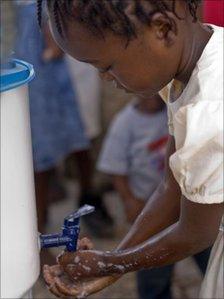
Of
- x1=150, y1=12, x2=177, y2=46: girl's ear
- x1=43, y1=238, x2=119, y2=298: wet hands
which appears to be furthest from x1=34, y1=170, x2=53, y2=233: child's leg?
x1=150, y1=12, x2=177, y2=46: girl's ear

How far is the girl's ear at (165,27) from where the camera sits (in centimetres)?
115

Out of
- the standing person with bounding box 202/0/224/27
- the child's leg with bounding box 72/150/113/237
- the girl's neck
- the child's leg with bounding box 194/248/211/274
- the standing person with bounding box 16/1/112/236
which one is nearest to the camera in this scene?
the girl's neck

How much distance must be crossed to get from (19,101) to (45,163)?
182 centimetres

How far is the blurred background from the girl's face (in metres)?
1.13

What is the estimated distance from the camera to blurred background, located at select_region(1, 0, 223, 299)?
270 centimetres

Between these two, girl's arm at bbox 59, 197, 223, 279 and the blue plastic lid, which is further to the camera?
girl's arm at bbox 59, 197, 223, 279

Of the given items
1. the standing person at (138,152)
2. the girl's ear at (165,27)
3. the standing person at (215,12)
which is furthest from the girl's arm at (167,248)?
the standing person at (138,152)

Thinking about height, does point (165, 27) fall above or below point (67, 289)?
above

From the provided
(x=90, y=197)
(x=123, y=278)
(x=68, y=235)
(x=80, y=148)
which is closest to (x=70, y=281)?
(x=68, y=235)

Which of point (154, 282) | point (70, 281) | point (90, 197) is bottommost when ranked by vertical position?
point (90, 197)

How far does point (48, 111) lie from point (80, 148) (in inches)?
12.1

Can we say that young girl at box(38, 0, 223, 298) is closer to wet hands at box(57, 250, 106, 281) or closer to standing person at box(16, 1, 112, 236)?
wet hands at box(57, 250, 106, 281)

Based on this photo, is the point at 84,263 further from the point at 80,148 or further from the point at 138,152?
the point at 80,148

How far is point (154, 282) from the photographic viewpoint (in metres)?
2.29
